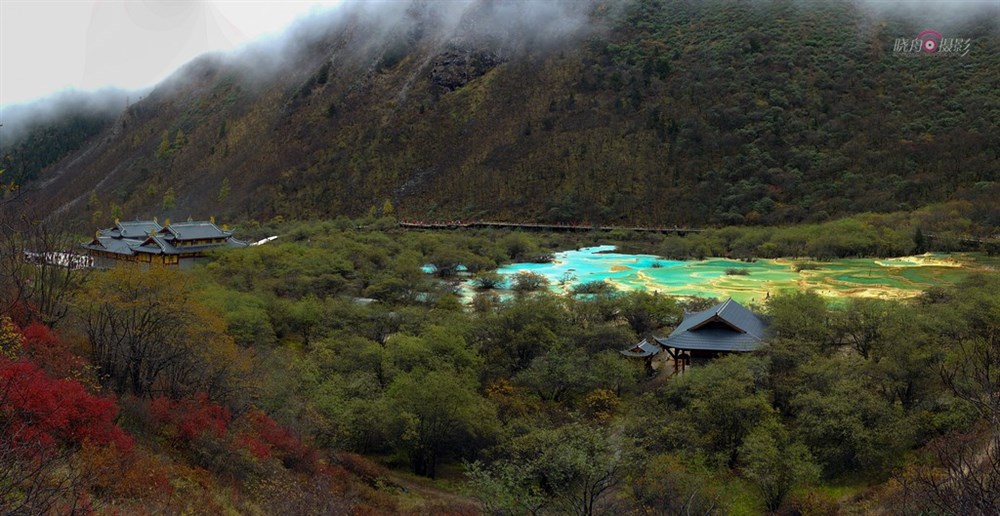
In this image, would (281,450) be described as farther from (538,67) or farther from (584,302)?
(538,67)

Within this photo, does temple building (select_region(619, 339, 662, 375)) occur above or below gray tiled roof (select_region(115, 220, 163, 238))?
below

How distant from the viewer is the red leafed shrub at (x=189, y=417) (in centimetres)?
1378

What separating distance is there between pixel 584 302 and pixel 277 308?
13.1 m

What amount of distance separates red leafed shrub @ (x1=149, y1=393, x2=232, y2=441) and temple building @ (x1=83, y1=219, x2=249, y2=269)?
30.5 m

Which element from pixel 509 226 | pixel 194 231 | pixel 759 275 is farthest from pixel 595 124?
pixel 194 231

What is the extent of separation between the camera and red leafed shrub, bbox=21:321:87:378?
537 inches

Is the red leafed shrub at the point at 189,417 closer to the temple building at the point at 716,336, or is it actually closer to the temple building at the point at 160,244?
the temple building at the point at 716,336

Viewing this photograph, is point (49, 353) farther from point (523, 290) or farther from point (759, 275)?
point (759, 275)

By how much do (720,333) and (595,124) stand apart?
202 feet

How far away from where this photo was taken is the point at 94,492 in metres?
10.5

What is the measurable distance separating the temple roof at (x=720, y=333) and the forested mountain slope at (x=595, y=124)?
1737 inches

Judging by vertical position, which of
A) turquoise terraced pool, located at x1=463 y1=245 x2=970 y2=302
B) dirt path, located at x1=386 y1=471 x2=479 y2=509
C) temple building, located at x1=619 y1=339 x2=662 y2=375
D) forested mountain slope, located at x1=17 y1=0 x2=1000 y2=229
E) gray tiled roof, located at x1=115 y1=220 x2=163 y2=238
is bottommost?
dirt path, located at x1=386 y1=471 x2=479 y2=509

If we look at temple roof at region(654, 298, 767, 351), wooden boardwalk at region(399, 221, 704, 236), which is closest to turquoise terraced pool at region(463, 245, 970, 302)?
temple roof at region(654, 298, 767, 351)

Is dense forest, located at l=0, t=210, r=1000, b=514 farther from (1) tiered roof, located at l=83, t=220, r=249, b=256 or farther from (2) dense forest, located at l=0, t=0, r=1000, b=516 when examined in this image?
(1) tiered roof, located at l=83, t=220, r=249, b=256
